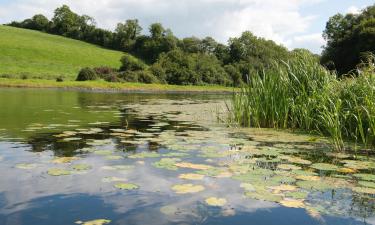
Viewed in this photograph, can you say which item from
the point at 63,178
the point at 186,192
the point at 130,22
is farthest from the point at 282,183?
the point at 130,22

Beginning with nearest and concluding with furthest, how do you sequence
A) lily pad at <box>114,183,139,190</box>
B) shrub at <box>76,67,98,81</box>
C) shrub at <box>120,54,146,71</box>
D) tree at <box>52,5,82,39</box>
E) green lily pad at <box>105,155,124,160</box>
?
lily pad at <box>114,183,139,190</box>, green lily pad at <box>105,155,124,160</box>, shrub at <box>76,67,98,81</box>, shrub at <box>120,54,146,71</box>, tree at <box>52,5,82,39</box>

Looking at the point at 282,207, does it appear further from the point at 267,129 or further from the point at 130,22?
the point at 130,22

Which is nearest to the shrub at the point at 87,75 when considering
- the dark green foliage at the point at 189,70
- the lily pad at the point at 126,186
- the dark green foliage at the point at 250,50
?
the dark green foliage at the point at 189,70

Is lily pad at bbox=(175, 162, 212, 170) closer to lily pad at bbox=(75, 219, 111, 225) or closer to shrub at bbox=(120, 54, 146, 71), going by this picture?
lily pad at bbox=(75, 219, 111, 225)

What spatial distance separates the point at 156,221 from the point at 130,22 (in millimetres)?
115600

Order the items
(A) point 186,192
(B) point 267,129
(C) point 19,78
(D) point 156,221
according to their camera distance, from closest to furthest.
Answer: (D) point 156,221 → (A) point 186,192 → (B) point 267,129 → (C) point 19,78

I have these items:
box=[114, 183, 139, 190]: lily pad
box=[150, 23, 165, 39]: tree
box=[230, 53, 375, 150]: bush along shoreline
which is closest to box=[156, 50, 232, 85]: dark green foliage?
box=[150, 23, 165, 39]: tree

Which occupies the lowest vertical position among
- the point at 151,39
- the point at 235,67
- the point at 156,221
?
the point at 156,221

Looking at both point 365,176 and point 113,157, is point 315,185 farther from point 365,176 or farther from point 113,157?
point 113,157

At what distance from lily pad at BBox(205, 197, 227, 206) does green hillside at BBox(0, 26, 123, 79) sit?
58.8 metres

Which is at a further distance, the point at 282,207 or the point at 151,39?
the point at 151,39

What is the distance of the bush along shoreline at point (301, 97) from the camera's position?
40.0ft

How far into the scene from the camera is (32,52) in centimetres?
8138

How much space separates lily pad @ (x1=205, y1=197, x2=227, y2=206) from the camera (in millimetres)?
5805
